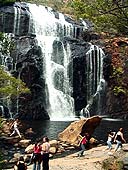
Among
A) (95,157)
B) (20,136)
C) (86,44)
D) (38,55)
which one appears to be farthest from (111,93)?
(95,157)

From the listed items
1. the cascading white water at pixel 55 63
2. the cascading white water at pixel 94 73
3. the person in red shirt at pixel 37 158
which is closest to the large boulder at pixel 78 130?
the person in red shirt at pixel 37 158

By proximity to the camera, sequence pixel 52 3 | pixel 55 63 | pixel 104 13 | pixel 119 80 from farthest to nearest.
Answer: pixel 52 3 → pixel 55 63 → pixel 119 80 → pixel 104 13

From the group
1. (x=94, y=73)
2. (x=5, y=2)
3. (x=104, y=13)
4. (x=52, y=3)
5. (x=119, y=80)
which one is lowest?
(x=119, y=80)

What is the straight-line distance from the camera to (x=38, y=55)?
2297 inches

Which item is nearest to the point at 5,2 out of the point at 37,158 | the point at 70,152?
the point at 70,152

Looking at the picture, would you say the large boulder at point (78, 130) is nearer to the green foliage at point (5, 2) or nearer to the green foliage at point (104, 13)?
the green foliage at point (104, 13)

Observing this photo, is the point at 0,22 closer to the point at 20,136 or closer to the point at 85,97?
the point at 85,97

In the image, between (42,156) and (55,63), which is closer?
(42,156)

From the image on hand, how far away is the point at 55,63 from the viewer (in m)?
60.5

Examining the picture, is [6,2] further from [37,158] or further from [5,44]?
[37,158]

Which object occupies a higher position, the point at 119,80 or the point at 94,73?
the point at 94,73

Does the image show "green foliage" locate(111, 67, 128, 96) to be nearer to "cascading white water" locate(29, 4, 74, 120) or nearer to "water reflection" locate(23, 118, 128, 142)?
"water reflection" locate(23, 118, 128, 142)

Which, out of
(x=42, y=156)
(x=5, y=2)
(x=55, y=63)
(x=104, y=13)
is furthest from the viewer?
(x=5, y=2)

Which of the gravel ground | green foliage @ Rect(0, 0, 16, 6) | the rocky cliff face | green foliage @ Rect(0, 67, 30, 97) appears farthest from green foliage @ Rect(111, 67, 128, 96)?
green foliage @ Rect(0, 0, 16, 6)
